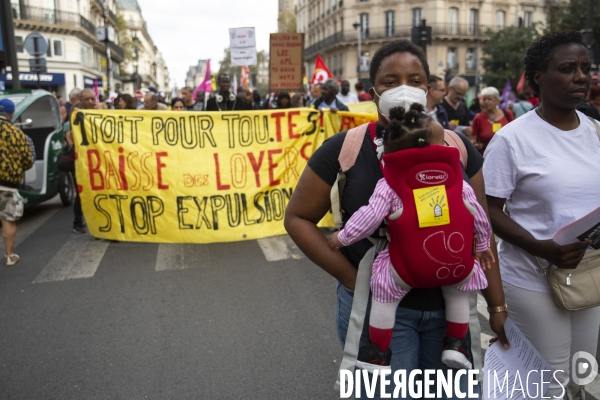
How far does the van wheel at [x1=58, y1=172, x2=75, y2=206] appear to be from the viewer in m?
9.79

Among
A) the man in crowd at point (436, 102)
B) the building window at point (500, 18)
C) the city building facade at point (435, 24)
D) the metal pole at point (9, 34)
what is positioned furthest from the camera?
the building window at point (500, 18)

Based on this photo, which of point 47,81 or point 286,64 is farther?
point 47,81

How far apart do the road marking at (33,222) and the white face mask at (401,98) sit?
6632 mm

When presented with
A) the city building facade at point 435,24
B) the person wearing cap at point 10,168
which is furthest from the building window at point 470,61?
the person wearing cap at point 10,168

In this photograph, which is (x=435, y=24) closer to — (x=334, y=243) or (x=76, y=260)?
(x=76, y=260)

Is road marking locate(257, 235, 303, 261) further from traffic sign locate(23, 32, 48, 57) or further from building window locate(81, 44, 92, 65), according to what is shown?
building window locate(81, 44, 92, 65)

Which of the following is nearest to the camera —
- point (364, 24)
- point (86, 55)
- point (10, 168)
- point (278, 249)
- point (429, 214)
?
point (429, 214)

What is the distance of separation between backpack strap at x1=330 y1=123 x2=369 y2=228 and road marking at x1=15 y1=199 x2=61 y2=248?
6.47m

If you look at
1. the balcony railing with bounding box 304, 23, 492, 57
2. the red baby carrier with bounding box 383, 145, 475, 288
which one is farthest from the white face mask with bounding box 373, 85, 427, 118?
the balcony railing with bounding box 304, 23, 492, 57

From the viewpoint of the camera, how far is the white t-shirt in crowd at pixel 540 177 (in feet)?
7.67

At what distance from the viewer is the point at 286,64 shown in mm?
13836

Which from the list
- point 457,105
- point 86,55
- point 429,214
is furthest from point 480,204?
point 86,55

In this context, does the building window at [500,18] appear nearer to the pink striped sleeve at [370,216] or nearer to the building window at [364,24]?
the building window at [364,24]

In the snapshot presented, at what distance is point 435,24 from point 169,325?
5231 centimetres
